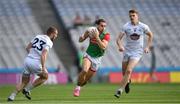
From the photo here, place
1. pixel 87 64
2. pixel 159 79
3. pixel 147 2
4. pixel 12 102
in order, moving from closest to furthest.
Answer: pixel 12 102 < pixel 87 64 < pixel 159 79 < pixel 147 2

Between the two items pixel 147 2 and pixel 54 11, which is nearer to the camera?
pixel 54 11

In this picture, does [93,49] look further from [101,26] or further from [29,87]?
[29,87]

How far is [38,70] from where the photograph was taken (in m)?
16.9

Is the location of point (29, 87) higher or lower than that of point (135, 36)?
lower

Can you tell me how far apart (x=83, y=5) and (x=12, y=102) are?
28.6 metres

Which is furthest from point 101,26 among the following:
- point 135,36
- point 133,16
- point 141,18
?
point 141,18

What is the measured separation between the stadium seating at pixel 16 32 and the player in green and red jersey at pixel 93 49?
63.4ft

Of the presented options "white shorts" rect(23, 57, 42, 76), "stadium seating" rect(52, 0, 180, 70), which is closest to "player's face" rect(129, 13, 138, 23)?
"white shorts" rect(23, 57, 42, 76)

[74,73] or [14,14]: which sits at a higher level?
[14,14]

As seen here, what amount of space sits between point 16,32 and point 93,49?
21749 mm

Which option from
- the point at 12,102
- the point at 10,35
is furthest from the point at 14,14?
the point at 12,102

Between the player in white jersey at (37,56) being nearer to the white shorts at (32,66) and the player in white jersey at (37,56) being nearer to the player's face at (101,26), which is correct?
the white shorts at (32,66)

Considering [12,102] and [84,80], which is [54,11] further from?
[12,102]

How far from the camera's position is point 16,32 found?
40125mm
